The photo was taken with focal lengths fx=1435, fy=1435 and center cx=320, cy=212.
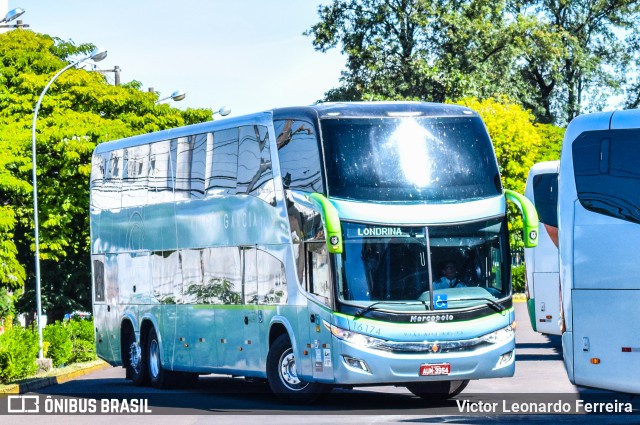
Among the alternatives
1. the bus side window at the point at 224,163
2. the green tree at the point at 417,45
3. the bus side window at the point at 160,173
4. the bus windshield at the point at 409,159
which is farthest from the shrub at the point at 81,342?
the green tree at the point at 417,45

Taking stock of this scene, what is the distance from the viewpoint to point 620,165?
52.0 feet

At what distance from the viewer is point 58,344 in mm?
32438

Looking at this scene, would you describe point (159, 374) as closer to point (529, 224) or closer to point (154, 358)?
point (154, 358)

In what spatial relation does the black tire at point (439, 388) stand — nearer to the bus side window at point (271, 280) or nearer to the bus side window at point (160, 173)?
the bus side window at point (271, 280)

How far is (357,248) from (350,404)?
8.63 ft

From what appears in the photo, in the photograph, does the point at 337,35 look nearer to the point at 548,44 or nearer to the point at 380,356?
the point at 548,44

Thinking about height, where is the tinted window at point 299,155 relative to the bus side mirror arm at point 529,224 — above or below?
above

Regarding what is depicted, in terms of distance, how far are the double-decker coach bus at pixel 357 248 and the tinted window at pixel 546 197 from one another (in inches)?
316

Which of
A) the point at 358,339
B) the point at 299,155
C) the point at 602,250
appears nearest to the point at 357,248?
the point at 358,339

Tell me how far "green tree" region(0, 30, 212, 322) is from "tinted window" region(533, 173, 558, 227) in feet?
65.1

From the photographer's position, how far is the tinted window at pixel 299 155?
19.0 meters

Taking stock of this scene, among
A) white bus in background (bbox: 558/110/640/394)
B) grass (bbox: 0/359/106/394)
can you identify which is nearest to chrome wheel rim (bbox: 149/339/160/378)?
grass (bbox: 0/359/106/394)

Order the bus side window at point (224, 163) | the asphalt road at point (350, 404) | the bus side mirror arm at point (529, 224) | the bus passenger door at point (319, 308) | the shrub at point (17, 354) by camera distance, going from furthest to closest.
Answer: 1. the shrub at point (17, 354)
2. the bus side window at point (224, 163)
3. the bus side mirror arm at point (529, 224)
4. the bus passenger door at point (319, 308)
5. the asphalt road at point (350, 404)

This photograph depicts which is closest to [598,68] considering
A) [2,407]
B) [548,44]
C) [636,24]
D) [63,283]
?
[636,24]
